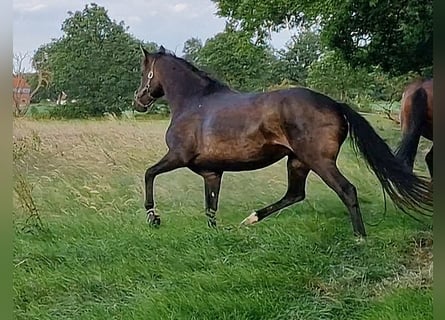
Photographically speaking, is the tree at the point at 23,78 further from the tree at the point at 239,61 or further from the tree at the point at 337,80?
the tree at the point at 337,80

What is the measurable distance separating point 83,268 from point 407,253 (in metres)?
1.06

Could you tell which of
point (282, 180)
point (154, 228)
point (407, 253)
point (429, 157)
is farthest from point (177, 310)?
point (429, 157)

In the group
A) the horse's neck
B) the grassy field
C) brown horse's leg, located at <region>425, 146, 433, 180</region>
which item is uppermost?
the horse's neck

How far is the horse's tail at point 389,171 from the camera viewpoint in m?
2.37

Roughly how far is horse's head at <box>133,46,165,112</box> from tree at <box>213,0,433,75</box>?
28 cm

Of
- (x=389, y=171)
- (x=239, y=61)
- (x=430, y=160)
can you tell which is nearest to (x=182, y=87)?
(x=239, y=61)

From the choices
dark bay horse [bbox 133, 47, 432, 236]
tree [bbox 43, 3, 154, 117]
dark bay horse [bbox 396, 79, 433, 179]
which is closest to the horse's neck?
dark bay horse [bbox 133, 47, 432, 236]

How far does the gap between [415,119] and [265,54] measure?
0.53 metres

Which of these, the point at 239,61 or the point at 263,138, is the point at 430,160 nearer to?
the point at 263,138

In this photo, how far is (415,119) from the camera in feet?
7.79

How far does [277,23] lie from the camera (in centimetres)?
239

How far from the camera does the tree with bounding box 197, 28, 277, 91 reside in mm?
2383

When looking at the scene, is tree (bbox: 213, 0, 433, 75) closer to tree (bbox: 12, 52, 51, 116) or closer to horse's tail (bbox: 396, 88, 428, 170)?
horse's tail (bbox: 396, 88, 428, 170)

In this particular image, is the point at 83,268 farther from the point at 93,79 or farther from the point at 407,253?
Result: the point at 407,253
